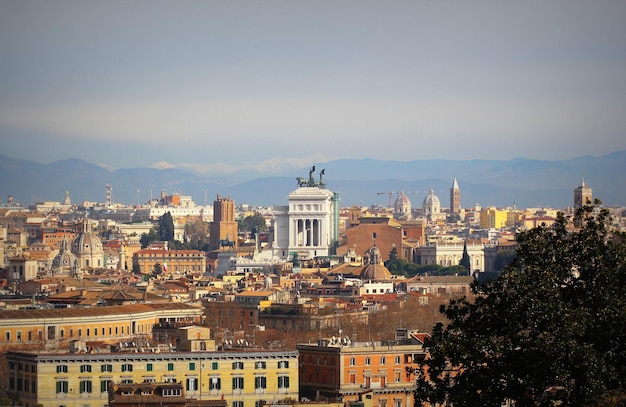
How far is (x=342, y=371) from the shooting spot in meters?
45.5

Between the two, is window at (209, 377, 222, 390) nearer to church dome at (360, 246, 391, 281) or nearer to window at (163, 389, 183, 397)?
window at (163, 389, 183, 397)

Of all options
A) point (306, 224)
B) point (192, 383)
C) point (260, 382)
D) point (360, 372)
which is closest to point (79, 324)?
point (360, 372)

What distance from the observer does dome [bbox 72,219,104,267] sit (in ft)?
389

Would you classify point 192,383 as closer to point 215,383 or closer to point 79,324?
point 215,383

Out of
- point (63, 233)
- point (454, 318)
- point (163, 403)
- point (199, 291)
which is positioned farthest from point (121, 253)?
point (454, 318)

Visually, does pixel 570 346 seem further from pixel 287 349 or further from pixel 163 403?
pixel 287 349

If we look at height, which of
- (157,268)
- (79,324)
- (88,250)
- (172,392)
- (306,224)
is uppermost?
(306,224)

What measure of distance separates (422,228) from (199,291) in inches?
2479

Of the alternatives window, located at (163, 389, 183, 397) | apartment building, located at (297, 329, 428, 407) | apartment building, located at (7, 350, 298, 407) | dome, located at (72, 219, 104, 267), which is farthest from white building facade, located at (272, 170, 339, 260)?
window, located at (163, 389, 183, 397)

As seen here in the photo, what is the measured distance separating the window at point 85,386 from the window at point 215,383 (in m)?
2.64

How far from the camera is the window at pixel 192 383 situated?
1665 inches

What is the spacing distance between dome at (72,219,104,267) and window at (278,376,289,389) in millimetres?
74367

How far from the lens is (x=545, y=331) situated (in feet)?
81.6

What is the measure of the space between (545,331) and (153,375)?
1859cm
